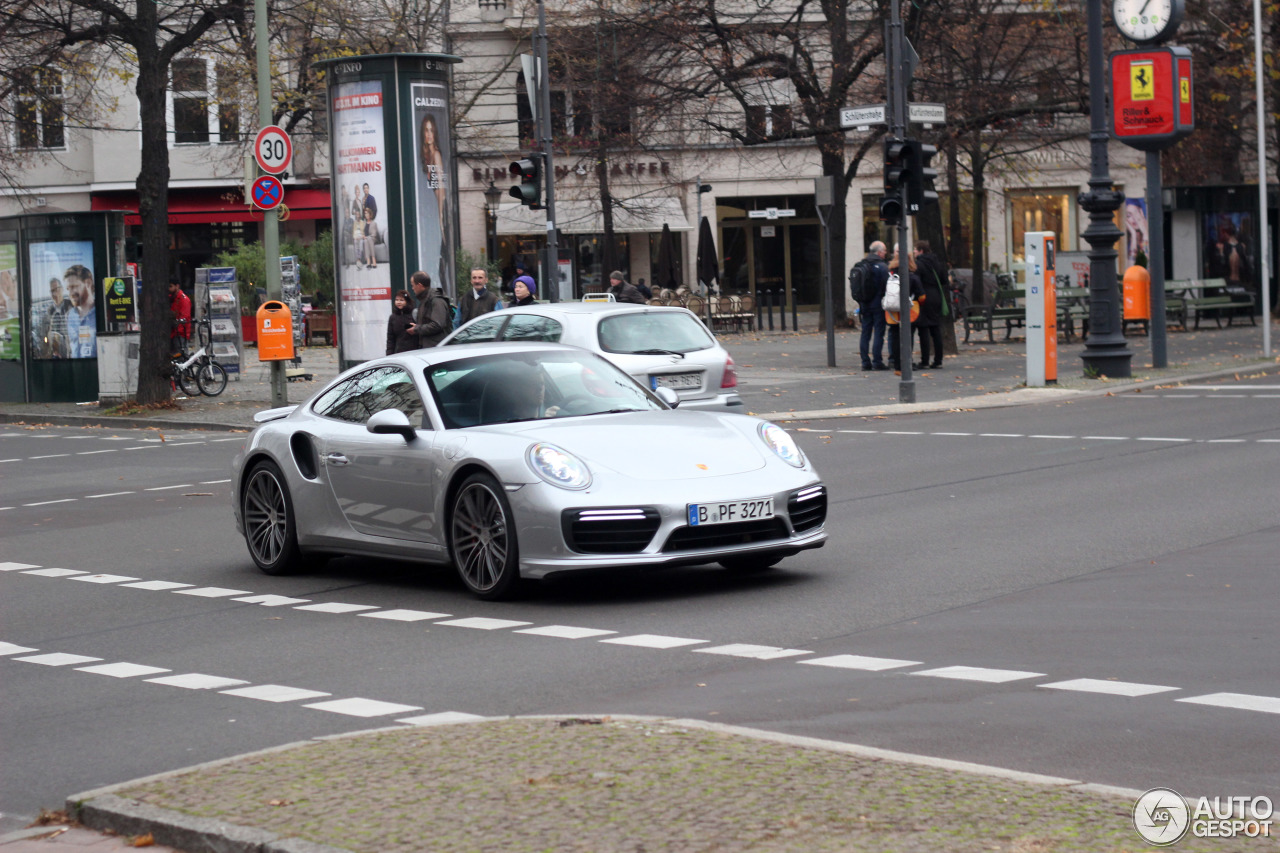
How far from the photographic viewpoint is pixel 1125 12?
2594cm

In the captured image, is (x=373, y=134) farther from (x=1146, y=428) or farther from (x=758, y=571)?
(x=758, y=571)

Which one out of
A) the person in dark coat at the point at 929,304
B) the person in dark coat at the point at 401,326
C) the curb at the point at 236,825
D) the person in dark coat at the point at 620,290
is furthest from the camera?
the person in dark coat at the point at 929,304

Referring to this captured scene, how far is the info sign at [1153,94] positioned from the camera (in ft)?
83.4

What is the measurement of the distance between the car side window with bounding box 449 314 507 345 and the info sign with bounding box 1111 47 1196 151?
11.5 metres

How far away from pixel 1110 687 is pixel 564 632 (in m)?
2.78

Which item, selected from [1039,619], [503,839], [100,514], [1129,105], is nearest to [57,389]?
[100,514]

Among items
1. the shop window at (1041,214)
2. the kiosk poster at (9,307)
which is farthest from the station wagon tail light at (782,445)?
the shop window at (1041,214)

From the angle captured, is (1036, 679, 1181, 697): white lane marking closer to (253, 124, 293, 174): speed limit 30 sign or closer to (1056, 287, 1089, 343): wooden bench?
(253, 124, 293, 174): speed limit 30 sign

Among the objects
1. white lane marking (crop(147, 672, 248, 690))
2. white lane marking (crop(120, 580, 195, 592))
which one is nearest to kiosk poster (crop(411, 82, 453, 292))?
white lane marking (crop(120, 580, 195, 592))

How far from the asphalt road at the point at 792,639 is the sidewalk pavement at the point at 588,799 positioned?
48 centimetres

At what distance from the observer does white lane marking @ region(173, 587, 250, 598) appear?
10.2 meters

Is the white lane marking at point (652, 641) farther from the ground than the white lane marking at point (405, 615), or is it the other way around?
the white lane marking at point (652, 641)

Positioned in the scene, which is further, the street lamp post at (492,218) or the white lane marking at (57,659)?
the street lamp post at (492,218)

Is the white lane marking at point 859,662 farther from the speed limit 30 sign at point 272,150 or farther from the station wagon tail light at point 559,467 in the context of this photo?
the speed limit 30 sign at point 272,150
